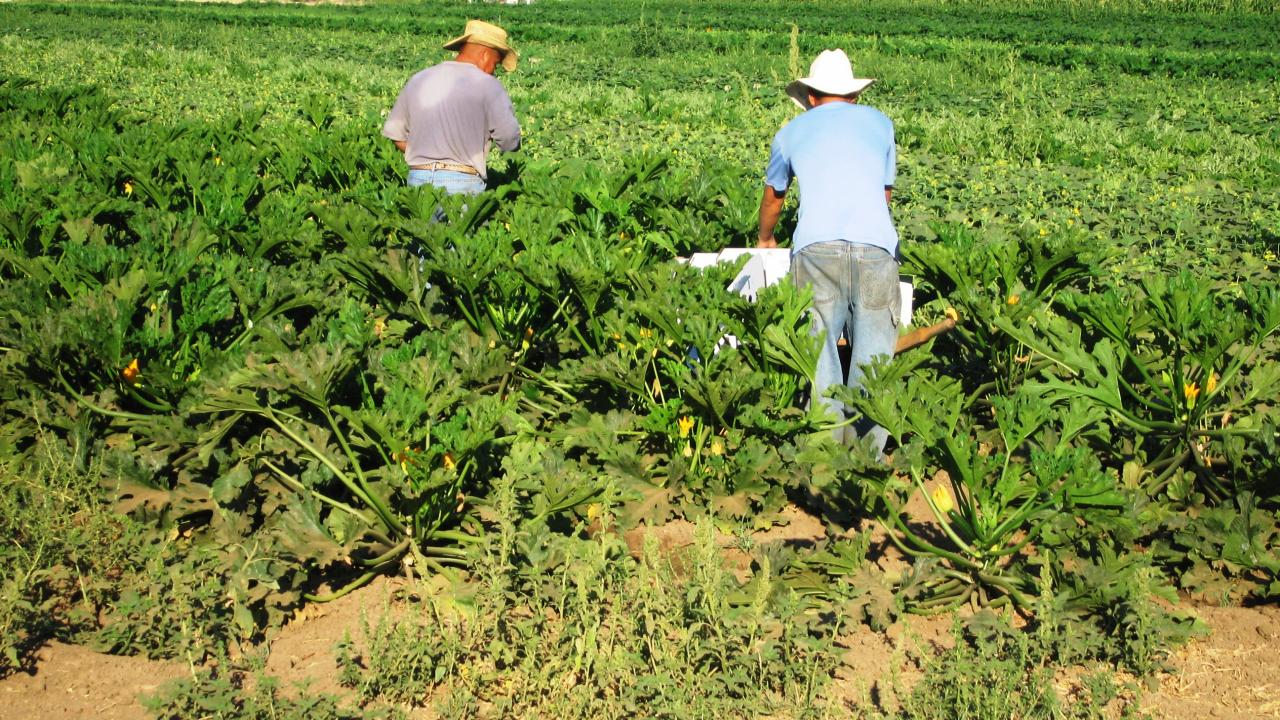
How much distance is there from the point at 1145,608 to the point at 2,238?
5.89 metres

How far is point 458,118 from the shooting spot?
22.1 ft

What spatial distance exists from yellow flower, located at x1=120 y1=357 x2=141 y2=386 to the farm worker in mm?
2921

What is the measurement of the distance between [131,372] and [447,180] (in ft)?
7.69

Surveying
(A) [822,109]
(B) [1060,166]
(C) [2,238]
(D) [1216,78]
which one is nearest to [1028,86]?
(D) [1216,78]

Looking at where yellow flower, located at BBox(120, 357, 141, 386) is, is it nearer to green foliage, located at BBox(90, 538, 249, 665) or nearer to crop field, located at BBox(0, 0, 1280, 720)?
crop field, located at BBox(0, 0, 1280, 720)

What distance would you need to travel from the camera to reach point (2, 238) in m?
6.41

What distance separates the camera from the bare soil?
12.4 feet

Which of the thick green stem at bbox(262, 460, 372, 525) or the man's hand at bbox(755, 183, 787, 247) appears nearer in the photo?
the thick green stem at bbox(262, 460, 372, 525)

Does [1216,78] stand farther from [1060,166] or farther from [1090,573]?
[1090,573]

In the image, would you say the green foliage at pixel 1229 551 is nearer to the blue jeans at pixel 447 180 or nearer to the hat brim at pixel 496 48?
the blue jeans at pixel 447 180

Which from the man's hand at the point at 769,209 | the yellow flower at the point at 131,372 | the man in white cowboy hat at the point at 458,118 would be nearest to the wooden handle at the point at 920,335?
the man's hand at the point at 769,209

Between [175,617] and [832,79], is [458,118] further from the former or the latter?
[175,617]

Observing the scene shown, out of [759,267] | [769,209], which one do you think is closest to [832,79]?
[769,209]

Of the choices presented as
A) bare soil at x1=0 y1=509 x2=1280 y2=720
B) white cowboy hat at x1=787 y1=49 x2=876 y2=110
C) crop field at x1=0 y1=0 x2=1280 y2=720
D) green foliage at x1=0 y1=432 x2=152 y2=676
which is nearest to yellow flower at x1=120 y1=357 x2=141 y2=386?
crop field at x1=0 y1=0 x2=1280 y2=720
